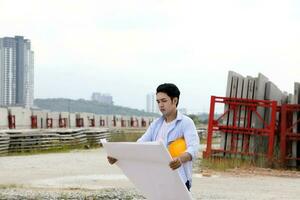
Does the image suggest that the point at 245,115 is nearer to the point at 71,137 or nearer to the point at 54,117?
the point at 71,137

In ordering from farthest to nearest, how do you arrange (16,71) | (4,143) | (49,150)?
(16,71) → (49,150) → (4,143)

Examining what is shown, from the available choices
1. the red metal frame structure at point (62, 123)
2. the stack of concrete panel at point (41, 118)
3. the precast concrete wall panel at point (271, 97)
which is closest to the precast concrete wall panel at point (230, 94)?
the precast concrete wall panel at point (271, 97)

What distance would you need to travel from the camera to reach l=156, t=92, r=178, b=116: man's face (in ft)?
14.2

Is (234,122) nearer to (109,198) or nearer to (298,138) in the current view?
(298,138)

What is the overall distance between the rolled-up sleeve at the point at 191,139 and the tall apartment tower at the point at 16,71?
90624mm

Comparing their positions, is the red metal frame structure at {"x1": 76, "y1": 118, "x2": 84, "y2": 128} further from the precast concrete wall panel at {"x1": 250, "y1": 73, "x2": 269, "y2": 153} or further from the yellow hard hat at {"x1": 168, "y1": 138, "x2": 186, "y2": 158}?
the yellow hard hat at {"x1": 168, "y1": 138, "x2": 186, "y2": 158}

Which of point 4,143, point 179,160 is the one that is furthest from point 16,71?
point 179,160

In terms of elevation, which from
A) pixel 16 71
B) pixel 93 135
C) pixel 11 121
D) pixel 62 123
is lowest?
pixel 62 123

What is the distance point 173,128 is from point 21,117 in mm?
34314

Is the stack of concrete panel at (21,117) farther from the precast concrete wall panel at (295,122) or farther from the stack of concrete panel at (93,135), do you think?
the precast concrete wall panel at (295,122)

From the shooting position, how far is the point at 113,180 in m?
14.3

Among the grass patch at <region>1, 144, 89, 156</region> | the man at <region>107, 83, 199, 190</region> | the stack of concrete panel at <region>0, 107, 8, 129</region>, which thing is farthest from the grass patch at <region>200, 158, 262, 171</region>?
the stack of concrete panel at <region>0, 107, 8, 129</region>

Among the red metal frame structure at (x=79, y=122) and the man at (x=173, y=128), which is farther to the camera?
the red metal frame structure at (x=79, y=122)

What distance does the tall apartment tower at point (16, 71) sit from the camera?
326 feet
